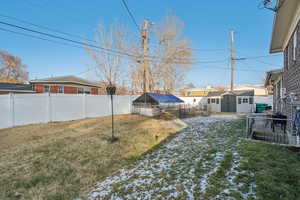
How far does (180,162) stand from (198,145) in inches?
65.0

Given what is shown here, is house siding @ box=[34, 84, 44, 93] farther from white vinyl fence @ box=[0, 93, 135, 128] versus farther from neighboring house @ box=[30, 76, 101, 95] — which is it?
white vinyl fence @ box=[0, 93, 135, 128]

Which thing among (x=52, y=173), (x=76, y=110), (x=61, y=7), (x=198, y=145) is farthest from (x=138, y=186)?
(x=61, y=7)

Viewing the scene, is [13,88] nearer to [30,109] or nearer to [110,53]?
[30,109]

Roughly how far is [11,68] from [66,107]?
30.2 m

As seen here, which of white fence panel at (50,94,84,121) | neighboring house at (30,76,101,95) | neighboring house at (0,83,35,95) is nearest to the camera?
white fence panel at (50,94,84,121)

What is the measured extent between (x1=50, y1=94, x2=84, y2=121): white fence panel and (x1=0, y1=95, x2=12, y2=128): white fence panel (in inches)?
79.6

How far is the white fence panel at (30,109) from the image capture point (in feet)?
26.3

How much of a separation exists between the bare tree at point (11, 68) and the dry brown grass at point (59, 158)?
1183 inches

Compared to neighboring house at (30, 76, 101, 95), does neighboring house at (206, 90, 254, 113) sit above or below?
below

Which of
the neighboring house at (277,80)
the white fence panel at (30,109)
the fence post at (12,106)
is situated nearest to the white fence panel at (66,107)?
the white fence panel at (30,109)

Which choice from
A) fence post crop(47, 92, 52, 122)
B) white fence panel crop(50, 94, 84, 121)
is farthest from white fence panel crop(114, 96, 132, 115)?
fence post crop(47, 92, 52, 122)

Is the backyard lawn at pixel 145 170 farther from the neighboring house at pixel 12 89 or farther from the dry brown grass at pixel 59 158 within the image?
the neighboring house at pixel 12 89

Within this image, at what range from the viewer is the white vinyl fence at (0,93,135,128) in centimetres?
773

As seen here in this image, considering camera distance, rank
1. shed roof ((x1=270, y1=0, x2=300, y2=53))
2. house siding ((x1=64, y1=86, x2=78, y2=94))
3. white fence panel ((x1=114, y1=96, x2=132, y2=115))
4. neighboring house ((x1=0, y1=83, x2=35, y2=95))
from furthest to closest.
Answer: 1. house siding ((x1=64, y1=86, x2=78, y2=94))
2. neighboring house ((x1=0, y1=83, x2=35, y2=95))
3. white fence panel ((x1=114, y1=96, x2=132, y2=115))
4. shed roof ((x1=270, y1=0, x2=300, y2=53))
